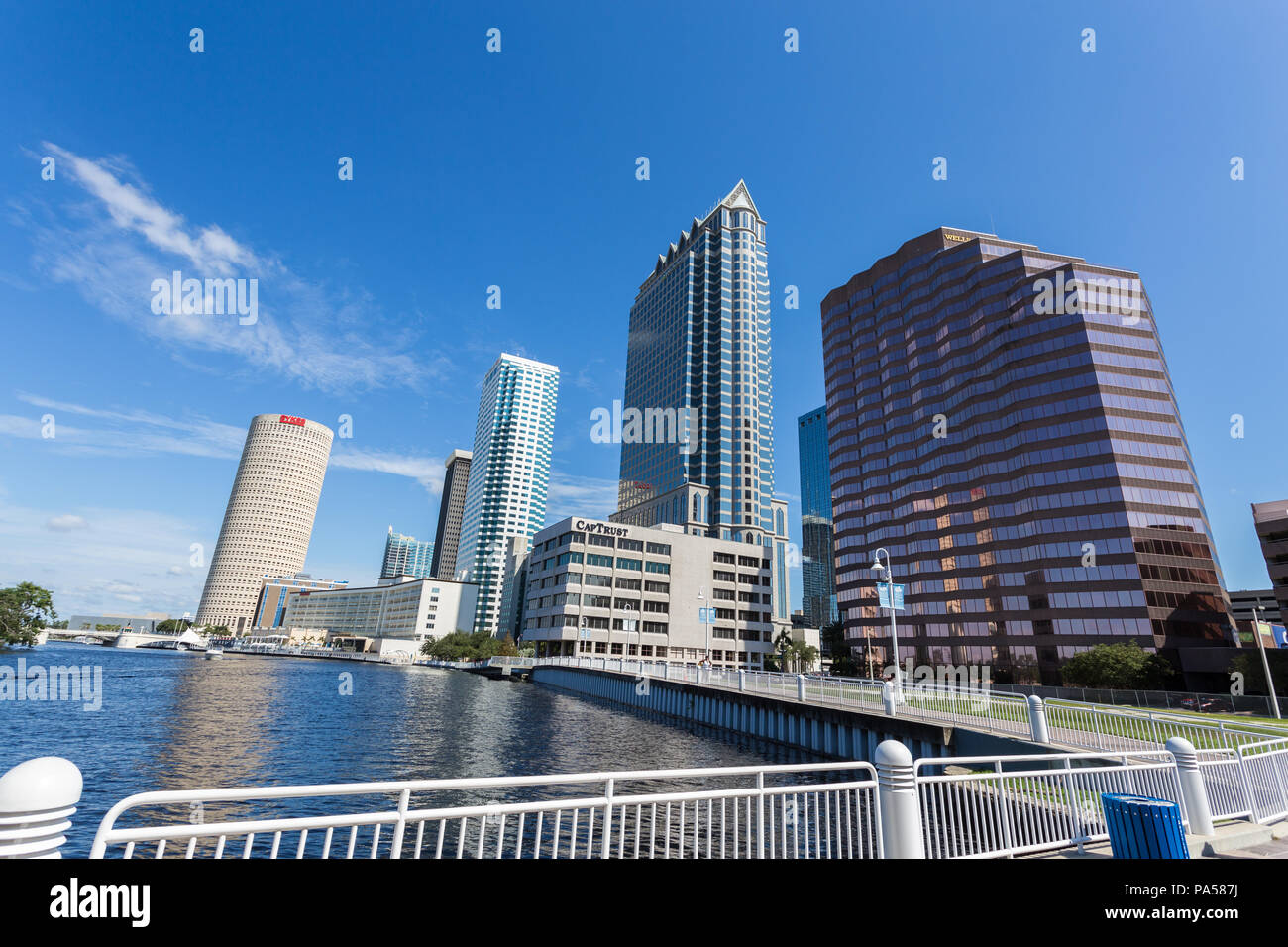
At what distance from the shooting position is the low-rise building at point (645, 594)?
10181 centimetres

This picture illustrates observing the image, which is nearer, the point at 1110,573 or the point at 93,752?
the point at 93,752

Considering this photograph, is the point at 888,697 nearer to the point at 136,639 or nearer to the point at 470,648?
the point at 470,648

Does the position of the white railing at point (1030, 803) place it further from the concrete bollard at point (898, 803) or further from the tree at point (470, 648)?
the tree at point (470, 648)

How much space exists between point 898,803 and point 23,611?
146 meters

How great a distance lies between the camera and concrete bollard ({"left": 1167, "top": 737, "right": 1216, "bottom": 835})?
30.6 feet

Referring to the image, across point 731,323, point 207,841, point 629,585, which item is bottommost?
point 207,841

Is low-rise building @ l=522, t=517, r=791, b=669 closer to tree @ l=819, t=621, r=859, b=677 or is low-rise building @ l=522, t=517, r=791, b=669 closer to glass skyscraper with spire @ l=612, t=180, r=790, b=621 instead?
tree @ l=819, t=621, r=859, b=677

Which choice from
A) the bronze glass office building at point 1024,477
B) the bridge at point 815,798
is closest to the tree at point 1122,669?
the bronze glass office building at point 1024,477

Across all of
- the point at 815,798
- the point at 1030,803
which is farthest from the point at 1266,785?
the point at 815,798
